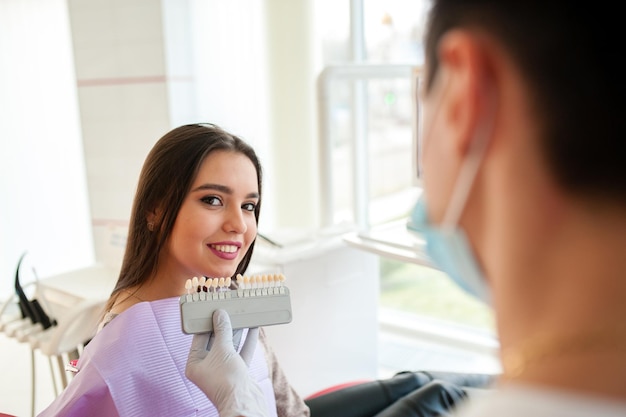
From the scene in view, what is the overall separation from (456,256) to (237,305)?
1.82 ft

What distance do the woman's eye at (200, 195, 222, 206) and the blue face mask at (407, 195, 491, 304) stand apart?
70cm

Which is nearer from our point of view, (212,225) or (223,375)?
(223,375)

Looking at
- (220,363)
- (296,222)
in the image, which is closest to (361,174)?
(296,222)

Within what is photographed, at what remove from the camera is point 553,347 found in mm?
361

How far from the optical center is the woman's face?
1.17 m

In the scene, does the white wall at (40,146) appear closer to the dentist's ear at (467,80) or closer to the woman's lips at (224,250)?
the woman's lips at (224,250)

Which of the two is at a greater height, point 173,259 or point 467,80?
point 467,80

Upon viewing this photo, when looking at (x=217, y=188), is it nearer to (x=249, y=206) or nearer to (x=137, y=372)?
(x=249, y=206)

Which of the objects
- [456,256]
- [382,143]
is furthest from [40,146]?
[456,256]

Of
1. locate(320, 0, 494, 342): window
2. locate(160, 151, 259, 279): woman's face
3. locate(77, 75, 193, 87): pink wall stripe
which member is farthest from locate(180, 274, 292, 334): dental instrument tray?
locate(77, 75, 193, 87): pink wall stripe

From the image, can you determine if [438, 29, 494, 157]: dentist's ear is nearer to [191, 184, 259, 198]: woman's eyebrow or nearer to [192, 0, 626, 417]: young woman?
[192, 0, 626, 417]: young woman

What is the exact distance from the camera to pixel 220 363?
2.86ft

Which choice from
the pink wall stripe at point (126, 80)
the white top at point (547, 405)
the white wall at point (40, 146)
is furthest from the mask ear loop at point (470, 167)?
the white wall at point (40, 146)

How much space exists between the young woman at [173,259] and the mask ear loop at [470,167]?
0.68 meters
